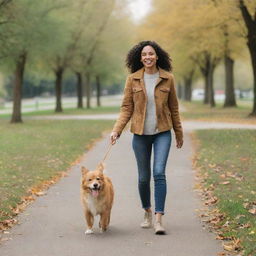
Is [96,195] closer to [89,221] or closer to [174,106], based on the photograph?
[89,221]

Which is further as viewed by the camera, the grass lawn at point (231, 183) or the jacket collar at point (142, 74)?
the jacket collar at point (142, 74)

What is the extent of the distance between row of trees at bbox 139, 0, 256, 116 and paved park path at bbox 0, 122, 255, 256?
16007 millimetres

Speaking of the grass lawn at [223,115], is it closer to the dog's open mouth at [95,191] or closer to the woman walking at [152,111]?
the woman walking at [152,111]

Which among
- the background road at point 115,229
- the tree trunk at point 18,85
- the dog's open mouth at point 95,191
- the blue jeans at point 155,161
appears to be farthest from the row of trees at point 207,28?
the dog's open mouth at point 95,191

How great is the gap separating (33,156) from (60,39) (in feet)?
44.4

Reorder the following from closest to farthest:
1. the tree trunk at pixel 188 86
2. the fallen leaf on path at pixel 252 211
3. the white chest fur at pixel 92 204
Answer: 1. the white chest fur at pixel 92 204
2. the fallen leaf on path at pixel 252 211
3. the tree trunk at pixel 188 86

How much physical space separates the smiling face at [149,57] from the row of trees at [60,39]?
602 inches

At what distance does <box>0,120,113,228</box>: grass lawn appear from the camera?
897 cm

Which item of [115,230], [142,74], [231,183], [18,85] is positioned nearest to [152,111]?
[142,74]

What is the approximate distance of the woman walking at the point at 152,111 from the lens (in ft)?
20.4

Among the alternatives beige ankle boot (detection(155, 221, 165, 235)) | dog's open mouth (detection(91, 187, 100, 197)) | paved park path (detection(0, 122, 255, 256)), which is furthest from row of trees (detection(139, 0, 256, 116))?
dog's open mouth (detection(91, 187, 100, 197))

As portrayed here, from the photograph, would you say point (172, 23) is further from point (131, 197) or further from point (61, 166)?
point (131, 197)

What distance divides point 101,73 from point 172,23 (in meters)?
16.2

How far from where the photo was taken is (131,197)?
27.9ft
